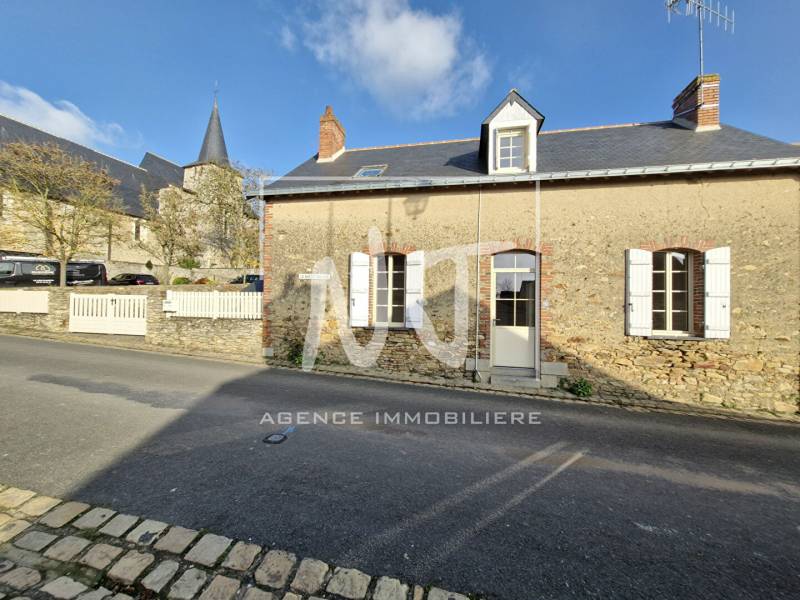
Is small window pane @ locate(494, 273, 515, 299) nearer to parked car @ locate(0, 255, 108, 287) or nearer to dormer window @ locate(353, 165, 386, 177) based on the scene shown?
dormer window @ locate(353, 165, 386, 177)

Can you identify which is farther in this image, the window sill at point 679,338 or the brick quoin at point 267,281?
the brick quoin at point 267,281

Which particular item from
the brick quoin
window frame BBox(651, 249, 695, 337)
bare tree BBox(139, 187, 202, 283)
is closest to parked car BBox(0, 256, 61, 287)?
bare tree BBox(139, 187, 202, 283)

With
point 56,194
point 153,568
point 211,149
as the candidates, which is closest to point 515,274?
point 153,568

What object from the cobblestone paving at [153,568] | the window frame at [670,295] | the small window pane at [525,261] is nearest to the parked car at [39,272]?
the cobblestone paving at [153,568]

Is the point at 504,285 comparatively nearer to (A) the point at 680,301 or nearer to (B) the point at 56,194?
(A) the point at 680,301

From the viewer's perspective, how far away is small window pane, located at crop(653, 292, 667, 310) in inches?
245

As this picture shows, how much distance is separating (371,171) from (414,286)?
10.6ft

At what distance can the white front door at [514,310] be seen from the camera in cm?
669

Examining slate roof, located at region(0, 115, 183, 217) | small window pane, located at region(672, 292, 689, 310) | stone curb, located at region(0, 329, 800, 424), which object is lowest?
stone curb, located at region(0, 329, 800, 424)

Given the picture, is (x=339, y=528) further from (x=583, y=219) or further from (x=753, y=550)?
(x=583, y=219)

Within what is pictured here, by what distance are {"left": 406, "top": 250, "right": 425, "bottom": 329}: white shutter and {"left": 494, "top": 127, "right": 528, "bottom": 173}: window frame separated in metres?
2.52

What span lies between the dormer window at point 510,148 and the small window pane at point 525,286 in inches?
93.0

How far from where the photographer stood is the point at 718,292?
5.73 m

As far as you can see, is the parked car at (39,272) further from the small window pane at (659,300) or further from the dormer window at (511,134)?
the small window pane at (659,300)
